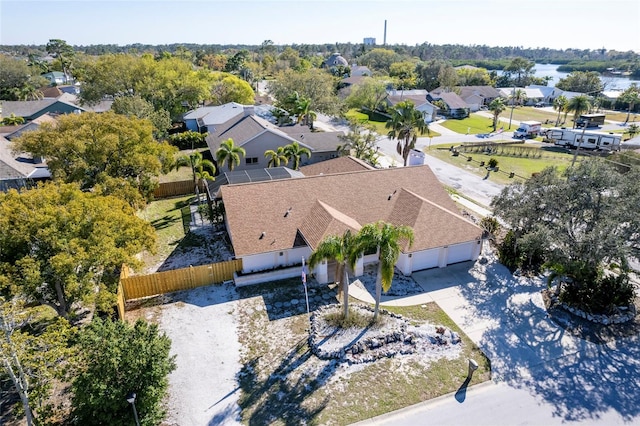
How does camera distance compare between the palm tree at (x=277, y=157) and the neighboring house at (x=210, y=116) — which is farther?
the neighboring house at (x=210, y=116)

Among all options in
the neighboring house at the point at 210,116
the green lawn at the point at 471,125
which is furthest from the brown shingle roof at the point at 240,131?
the green lawn at the point at 471,125

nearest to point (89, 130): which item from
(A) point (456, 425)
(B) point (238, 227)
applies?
(B) point (238, 227)

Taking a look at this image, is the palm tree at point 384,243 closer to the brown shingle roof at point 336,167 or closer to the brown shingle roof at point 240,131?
the brown shingle roof at point 336,167

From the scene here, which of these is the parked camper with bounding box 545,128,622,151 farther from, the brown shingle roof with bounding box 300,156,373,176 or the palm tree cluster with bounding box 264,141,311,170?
the palm tree cluster with bounding box 264,141,311,170

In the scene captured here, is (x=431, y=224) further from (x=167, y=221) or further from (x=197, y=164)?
(x=167, y=221)

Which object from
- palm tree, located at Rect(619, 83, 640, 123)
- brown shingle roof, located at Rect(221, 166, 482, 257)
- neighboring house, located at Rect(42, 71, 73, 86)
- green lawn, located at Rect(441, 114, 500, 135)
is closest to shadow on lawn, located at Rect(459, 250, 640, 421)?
brown shingle roof, located at Rect(221, 166, 482, 257)

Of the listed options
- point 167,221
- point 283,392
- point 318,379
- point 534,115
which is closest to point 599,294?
point 318,379
